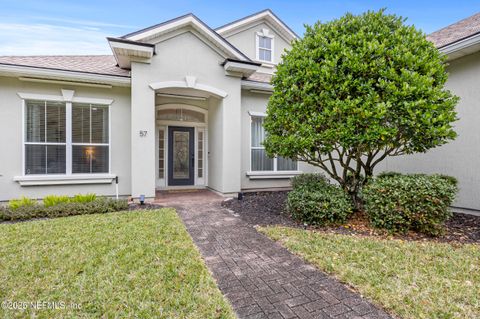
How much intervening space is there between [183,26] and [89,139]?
4733mm

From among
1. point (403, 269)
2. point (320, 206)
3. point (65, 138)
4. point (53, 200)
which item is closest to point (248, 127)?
point (320, 206)

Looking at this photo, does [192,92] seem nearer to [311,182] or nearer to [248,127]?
[248,127]

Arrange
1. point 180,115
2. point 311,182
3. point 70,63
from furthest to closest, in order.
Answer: point 180,115, point 70,63, point 311,182

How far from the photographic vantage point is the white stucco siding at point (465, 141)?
20.6 ft

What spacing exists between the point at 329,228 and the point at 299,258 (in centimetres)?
182

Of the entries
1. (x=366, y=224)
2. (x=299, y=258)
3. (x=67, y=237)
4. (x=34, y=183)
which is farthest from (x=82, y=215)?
(x=366, y=224)

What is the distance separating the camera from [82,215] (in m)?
6.28

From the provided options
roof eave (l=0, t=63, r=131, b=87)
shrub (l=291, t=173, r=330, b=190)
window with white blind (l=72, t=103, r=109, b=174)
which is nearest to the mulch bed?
shrub (l=291, t=173, r=330, b=190)

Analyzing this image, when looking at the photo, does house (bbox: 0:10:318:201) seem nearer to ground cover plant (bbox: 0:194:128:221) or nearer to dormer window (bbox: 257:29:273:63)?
ground cover plant (bbox: 0:194:128:221)

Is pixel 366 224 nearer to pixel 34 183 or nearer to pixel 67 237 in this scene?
pixel 67 237

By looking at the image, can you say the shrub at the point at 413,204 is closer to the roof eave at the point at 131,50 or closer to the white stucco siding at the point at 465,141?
the white stucco siding at the point at 465,141

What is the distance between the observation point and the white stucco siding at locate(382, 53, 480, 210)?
629 cm

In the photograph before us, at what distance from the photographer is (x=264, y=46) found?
12.5 metres

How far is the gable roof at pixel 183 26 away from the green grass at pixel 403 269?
21.1 ft
